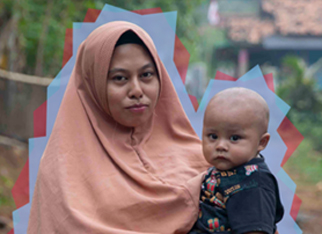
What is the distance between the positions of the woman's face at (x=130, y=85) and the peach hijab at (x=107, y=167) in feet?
0.16

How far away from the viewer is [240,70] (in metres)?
17.0

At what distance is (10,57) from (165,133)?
4849mm

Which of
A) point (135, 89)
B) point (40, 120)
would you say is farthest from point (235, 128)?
point (40, 120)

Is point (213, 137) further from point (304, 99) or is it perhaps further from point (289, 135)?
point (304, 99)

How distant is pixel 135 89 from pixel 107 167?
0.46 m

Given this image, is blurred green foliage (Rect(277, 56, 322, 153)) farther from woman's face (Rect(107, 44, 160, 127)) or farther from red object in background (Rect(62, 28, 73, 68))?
woman's face (Rect(107, 44, 160, 127))

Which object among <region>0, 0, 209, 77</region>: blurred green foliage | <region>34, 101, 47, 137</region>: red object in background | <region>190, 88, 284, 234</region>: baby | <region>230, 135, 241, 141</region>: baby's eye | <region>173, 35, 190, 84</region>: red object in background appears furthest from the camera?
<region>0, 0, 209, 77</region>: blurred green foliage

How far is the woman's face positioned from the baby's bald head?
49cm

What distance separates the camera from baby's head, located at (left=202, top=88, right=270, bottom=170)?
1.88 metres

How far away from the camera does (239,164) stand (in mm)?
1911

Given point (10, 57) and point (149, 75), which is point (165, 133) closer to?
point (149, 75)

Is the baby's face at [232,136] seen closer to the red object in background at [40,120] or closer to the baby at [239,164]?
the baby at [239,164]

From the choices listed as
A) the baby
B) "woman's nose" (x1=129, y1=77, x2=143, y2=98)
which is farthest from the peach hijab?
the baby

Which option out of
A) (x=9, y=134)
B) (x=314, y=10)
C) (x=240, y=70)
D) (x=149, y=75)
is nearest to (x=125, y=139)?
(x=149, y=75)
